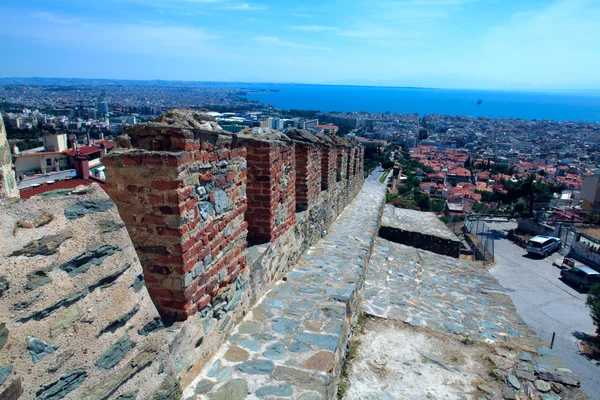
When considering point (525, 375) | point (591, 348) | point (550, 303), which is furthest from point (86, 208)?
point (550, 303)

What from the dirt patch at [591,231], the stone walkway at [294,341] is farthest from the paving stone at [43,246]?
the dirt patch at [591,231]

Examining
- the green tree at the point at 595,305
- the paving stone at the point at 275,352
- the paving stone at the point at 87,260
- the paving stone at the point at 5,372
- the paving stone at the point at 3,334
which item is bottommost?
the green tree at the point at 595,305

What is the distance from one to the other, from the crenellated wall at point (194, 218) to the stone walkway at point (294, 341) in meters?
0.13

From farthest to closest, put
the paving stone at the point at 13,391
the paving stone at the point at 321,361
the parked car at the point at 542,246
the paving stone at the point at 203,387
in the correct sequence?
the parked car at the point at 542,246, the paving stone at the point at 321,361, the paving stone at the point at 203,387, the paving stone at the point at 13,391

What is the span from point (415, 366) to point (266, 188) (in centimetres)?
222

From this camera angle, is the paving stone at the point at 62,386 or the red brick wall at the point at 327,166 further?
the red brick wall at the point at 327,166

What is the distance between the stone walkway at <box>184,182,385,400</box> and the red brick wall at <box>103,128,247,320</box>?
0.49 metres

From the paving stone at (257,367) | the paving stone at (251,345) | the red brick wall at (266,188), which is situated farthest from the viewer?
the red brick wall at (266,188)

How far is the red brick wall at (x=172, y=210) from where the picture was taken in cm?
232

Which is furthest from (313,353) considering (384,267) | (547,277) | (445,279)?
(547,277)

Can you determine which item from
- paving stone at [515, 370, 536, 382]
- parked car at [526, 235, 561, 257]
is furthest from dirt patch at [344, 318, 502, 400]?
parked car at [526, 235, 561, 257]

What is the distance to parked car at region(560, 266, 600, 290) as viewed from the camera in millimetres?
18625

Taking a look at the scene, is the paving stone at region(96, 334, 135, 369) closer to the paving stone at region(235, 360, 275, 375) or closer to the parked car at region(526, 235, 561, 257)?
the paving stone at region(235, 360, 275, 375)

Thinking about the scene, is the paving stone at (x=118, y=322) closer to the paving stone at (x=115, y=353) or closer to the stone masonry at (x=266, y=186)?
the paving stone at (x=115, y=353)
